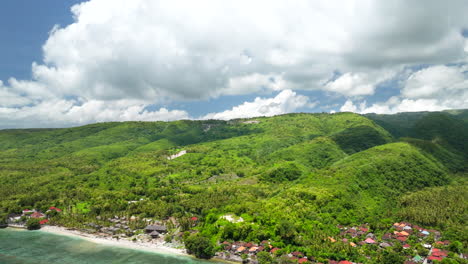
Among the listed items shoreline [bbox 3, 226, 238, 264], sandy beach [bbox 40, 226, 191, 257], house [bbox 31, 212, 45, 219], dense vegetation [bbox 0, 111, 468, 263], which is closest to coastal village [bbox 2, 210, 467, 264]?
shoreline [bbox 3, 226, 238, 264]

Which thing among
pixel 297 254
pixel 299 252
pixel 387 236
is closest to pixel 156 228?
pixel 297 254

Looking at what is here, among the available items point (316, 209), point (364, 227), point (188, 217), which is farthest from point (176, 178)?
point (364, 227)

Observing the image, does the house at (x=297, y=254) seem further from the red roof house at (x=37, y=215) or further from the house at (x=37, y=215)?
the red roof house at (x=37, y=215)

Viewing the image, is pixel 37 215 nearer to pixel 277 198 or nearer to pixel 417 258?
pixel 277 198

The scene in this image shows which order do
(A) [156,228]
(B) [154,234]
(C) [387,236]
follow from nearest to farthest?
(C) [387,236] → (B) [154,234] → (A) [156,228]

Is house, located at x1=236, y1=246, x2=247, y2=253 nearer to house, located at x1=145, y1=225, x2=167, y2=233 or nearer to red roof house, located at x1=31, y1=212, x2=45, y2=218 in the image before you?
house, located at x1=145, y1=225, x2=167, y2=233

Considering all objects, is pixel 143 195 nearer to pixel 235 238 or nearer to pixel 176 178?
pixel 176 178
